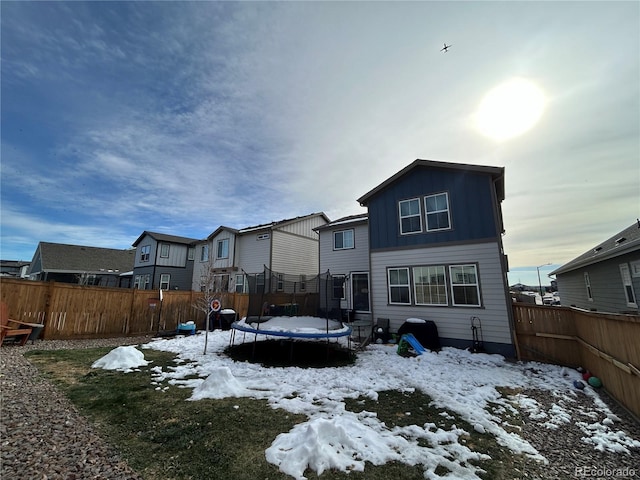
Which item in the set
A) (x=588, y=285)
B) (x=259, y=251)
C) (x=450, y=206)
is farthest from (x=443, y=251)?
(x=259, y=251)

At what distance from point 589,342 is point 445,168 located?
22.9ft

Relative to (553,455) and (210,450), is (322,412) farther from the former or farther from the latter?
(553,455)

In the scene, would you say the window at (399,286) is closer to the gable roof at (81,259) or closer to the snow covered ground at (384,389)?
the snow covered ground at (384,389)

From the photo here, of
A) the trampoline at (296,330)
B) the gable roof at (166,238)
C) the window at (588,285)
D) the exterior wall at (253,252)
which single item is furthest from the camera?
the gable roof at (166,238)

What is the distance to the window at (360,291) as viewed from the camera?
48.2 feet

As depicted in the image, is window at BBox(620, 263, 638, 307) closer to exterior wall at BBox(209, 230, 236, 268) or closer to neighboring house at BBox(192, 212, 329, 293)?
neighboring house at BBox(192, 212, 329, 293)

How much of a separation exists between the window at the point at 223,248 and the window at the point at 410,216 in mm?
15022

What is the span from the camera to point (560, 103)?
7.84 metres

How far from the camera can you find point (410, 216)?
11477 mm

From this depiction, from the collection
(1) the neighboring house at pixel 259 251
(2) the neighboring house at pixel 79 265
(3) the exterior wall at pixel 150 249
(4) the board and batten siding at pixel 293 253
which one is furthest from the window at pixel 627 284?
(2) the neighboring house at pixel 79 265

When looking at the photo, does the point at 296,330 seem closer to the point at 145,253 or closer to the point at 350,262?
the point at 350,262

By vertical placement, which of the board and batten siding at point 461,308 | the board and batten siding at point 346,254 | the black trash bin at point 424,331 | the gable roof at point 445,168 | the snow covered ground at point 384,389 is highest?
the gable roof at point 445,168

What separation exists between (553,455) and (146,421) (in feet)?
18.2

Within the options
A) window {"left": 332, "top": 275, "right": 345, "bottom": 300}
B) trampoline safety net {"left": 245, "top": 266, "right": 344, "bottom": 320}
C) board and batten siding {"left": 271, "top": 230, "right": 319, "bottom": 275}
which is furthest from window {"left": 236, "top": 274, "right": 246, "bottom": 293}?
window {"left": 332, "top": 275, "right": 345, "bottom": 300}
